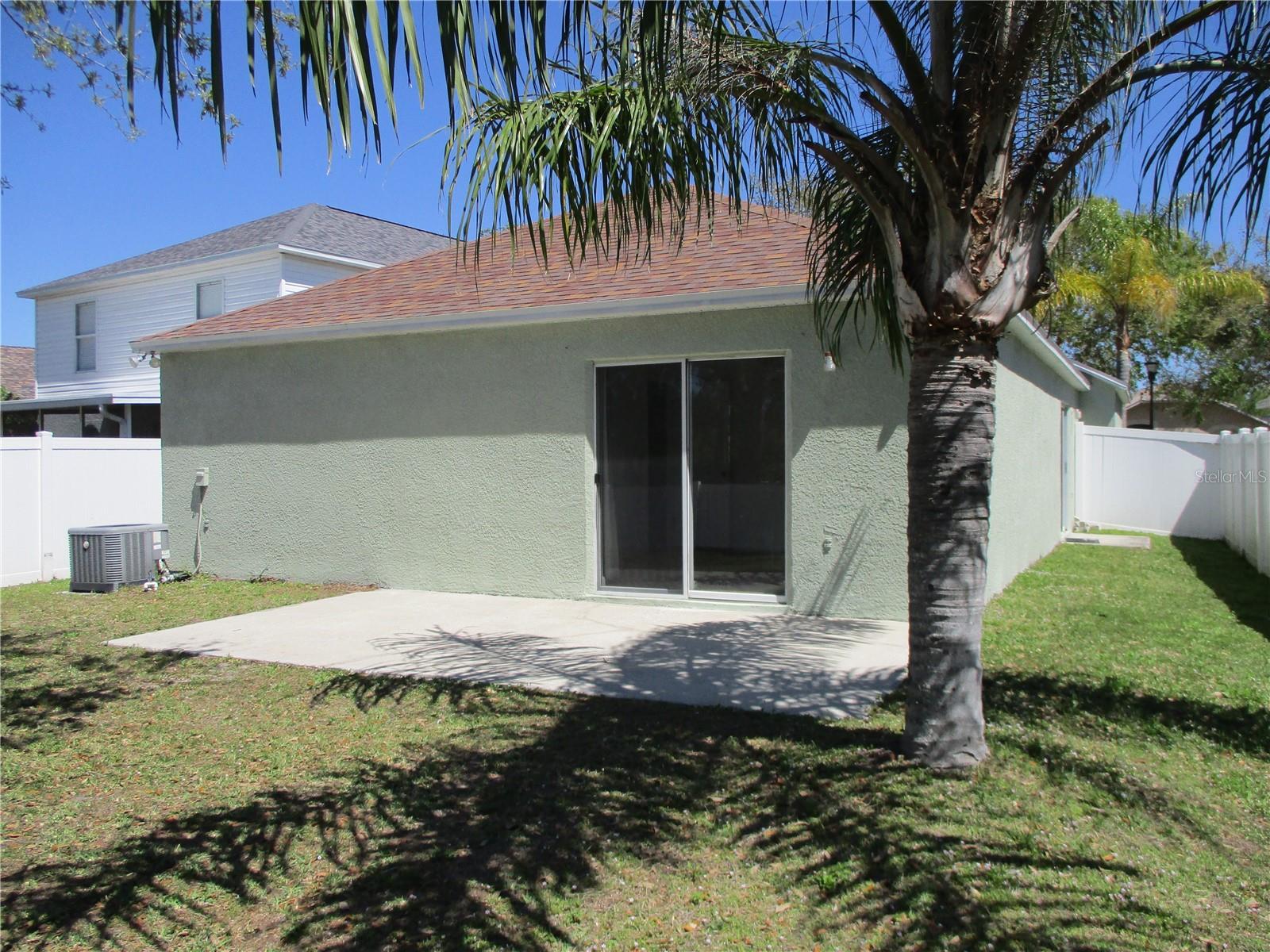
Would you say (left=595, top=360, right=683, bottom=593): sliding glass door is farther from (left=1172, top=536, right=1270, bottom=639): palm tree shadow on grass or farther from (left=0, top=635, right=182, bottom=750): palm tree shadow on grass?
(left=1172, top=536, right=1270, bottom=639): palm tree shadow on grass

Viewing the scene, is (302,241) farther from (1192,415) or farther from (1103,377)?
(1192,415)

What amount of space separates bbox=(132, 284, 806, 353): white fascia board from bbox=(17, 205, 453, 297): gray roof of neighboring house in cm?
809

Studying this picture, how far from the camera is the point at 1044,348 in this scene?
1291cm

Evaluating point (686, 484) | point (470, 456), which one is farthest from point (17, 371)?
point (686, 484)

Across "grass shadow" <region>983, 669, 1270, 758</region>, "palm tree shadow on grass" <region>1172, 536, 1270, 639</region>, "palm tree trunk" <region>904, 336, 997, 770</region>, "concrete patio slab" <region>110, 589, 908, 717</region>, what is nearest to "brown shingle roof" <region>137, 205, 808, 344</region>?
"concrete patio slab" <region>110, 589, 908, 717</region>

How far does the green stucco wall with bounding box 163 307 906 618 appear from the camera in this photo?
9.05 meters

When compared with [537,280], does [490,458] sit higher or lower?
lower

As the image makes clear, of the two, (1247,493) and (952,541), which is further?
(1247,493)

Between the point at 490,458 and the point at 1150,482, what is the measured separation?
1457 centimetres

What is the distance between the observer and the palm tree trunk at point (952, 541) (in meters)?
4.82

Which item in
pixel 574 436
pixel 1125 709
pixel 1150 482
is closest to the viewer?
pixel 1125 709

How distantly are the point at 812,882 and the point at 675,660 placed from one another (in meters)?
3.75

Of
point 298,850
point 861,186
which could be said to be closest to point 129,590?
point 298,850

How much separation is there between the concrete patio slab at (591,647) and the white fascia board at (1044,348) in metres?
3.01
